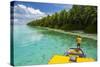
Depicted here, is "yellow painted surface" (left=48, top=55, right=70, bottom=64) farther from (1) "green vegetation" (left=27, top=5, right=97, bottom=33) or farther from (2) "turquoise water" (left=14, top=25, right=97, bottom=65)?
(1) "green vegetation" (left=27, top=5, right=97, bottom=33)

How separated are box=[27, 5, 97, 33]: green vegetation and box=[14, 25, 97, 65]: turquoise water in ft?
0.33

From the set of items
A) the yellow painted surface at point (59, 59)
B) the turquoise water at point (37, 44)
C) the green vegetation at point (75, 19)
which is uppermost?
the green vegetation at point (75, 19)

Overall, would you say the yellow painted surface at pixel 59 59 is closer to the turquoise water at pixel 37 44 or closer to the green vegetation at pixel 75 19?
the turquoise water at pixel 37 44

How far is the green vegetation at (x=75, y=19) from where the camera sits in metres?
2.31

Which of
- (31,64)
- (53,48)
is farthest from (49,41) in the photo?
(31,64)

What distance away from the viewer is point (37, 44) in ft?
7.23

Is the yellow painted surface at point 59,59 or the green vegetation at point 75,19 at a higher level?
the green vegetation at point 75,19

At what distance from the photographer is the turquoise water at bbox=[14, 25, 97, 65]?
212 centimetres

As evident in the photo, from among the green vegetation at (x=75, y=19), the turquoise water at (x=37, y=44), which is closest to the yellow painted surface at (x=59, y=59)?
the turquoise water at (x=37, y=44)

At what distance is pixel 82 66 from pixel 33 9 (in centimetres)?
93

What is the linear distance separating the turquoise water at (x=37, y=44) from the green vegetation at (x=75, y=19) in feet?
0.33
